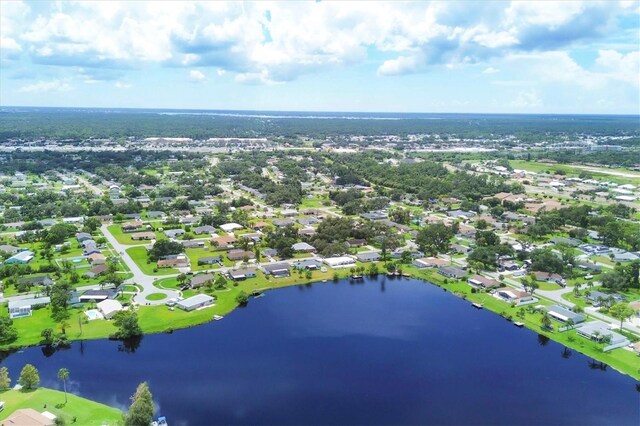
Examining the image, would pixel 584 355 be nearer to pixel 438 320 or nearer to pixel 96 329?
pixel 438 320

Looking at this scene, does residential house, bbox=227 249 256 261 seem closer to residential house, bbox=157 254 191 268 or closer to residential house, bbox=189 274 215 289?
residential house, bbox=157 254 191 268

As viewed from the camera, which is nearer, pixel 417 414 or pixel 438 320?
pixel 417 414

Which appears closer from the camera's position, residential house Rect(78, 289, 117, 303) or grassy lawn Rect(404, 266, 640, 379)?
grassy lawn Rect(404, 266, 640, 379)

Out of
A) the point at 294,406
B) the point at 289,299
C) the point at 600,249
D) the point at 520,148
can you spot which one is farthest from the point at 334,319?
the point at 520,148

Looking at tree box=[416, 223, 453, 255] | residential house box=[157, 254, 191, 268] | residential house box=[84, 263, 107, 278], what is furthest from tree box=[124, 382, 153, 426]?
tree box=[416, 223, 453, 255]

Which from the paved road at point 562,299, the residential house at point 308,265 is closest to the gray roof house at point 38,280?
the residential house at point 308,265
